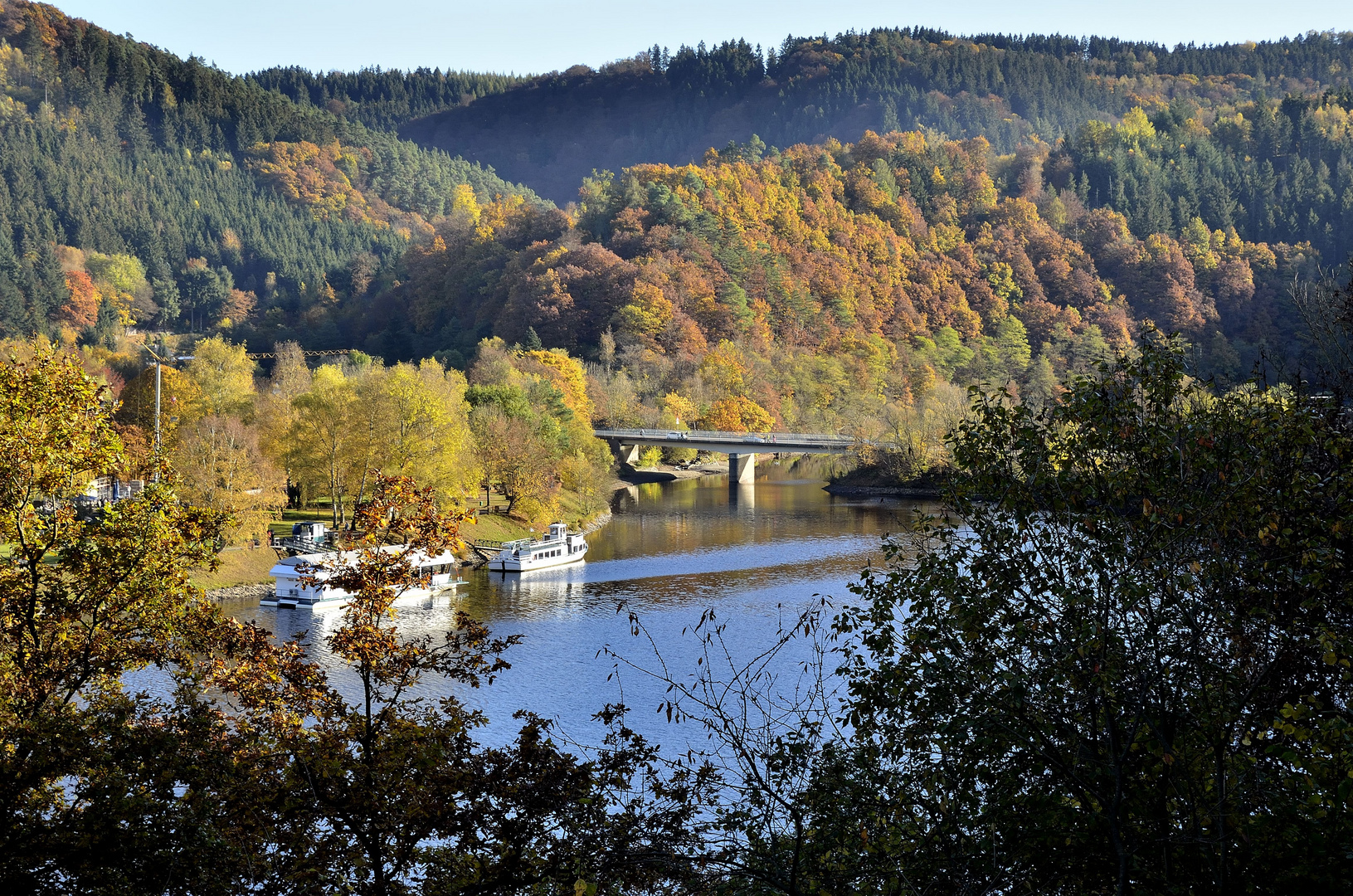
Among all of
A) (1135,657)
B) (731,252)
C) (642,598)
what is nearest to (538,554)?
(642,598)

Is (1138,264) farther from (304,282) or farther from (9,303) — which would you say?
(9,303)

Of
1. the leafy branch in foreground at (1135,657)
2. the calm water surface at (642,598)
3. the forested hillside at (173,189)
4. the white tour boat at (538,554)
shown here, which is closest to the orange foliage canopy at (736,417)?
the calm water surface at (642,598)

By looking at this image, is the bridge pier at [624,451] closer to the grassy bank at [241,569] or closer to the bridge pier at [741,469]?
the bridge pier at [741,469]

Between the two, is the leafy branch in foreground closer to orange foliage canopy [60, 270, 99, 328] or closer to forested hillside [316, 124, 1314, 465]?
forested hillside [316, 124, 1314, 465]

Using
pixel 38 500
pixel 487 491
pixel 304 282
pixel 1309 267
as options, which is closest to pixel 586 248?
pixel 304 282

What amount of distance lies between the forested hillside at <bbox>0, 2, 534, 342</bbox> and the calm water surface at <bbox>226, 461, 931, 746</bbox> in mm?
74506

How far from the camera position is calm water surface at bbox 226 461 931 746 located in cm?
2636

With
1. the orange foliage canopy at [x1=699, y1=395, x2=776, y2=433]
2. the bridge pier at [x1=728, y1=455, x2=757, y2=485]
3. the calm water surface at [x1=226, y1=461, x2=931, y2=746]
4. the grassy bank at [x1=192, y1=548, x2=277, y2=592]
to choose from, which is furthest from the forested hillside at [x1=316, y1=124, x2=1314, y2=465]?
the grassy bank at [x1=192, y1=548, x2=277, y2=592]

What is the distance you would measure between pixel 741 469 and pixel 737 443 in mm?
2480

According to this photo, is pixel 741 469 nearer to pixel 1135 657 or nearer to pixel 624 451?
pixel 624 451

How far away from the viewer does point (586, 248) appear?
355 feet

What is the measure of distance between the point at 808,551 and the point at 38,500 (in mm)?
36426

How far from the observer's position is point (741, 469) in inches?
3034

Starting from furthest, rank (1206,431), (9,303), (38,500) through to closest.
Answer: (9,303) → (38,500) → (1206,431)
